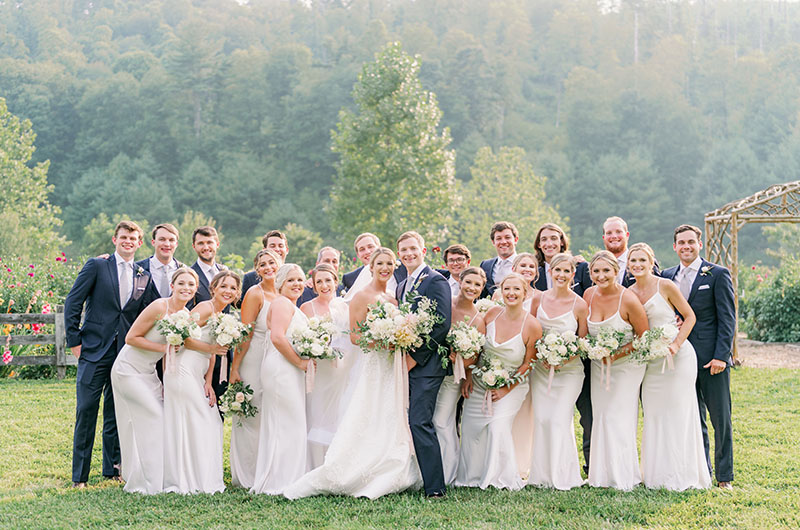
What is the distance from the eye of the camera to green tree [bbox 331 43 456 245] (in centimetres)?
3575

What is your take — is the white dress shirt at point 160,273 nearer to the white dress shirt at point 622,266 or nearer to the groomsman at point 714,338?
the white dress shirt at point 622,266

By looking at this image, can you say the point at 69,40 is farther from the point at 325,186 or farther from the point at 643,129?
the point at 643,129

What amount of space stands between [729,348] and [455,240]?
41657 mm

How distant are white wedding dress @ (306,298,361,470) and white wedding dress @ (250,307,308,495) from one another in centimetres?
24

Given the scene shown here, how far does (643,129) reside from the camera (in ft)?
223

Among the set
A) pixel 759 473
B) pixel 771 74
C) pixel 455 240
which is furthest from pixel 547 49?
pixel 759 473

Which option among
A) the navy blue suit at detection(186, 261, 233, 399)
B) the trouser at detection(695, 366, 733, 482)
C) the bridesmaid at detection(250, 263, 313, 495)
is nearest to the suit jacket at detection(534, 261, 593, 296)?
the trouser at detection(695, 366, 733, 482)

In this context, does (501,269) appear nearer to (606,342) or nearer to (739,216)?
(606,342)

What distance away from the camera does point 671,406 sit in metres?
7.23

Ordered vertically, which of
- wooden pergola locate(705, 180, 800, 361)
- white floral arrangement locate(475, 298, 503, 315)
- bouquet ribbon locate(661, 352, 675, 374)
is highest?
wooden pergola locate(705, 180, 800, 361)

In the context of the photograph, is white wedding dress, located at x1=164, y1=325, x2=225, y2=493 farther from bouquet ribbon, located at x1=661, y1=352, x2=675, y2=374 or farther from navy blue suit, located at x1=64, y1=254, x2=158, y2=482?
bouquet ribbon, located at x1=661, y1=352, x2=675, y2=374

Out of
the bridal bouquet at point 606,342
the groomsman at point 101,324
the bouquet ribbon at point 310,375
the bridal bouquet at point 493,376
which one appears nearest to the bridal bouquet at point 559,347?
the bridal bouquet at point 606,342

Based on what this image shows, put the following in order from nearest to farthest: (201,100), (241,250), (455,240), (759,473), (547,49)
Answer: (759,473)
(455,240)
(241,250)
(201,100)
(547,49)

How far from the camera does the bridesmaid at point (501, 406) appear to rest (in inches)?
286
